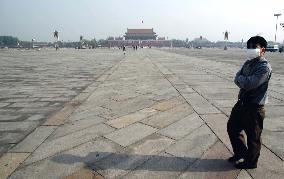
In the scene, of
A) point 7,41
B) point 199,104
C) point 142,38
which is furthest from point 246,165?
point 142,38

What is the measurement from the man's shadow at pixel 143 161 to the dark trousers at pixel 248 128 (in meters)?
0.23

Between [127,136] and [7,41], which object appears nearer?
[127,136]

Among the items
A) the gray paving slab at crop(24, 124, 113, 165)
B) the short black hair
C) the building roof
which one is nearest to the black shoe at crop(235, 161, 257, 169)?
the short black hair

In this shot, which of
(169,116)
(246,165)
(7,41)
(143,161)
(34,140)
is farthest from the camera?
(7,41)

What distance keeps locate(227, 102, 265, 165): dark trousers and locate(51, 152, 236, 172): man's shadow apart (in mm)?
233

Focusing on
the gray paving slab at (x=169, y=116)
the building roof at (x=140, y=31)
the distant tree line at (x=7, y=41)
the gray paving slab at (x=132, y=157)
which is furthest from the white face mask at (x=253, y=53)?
the building roof at (x=140, y=31)

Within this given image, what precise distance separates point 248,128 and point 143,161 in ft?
4.11

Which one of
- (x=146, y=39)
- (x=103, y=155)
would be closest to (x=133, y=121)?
(x=103, y=155)

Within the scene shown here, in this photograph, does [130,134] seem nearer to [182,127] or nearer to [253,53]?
[182,127]

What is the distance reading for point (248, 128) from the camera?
3133mm

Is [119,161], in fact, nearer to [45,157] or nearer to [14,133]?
[45,157]

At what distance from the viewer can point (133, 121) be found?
5102mm

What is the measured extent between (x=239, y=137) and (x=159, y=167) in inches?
37.9

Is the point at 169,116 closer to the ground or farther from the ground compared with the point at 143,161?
farther from the ground
